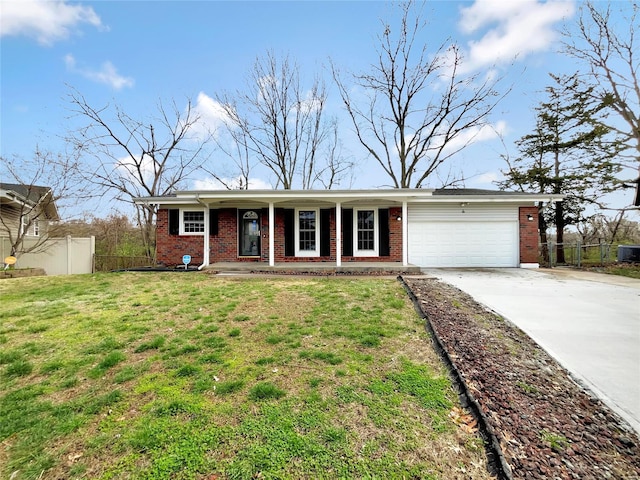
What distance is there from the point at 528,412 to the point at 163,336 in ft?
13.7

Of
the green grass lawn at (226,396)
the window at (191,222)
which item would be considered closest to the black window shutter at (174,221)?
the window at (191,222)

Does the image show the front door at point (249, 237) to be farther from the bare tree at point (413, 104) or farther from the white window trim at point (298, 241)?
the bare tree at point (413, 104)

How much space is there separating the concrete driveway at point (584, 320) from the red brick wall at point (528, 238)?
244 cm

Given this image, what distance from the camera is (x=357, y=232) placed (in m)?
11.0

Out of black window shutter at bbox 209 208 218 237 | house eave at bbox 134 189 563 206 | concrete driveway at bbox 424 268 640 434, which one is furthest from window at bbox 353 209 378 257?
black window shutter at bbox 209 208 218 237

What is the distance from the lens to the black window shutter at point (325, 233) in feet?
36.3

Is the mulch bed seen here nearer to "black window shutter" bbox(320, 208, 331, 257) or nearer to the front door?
"black window shutter" bbox(320, 208, 331, 257)

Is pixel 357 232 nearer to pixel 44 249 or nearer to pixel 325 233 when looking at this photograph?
pixel 325 233

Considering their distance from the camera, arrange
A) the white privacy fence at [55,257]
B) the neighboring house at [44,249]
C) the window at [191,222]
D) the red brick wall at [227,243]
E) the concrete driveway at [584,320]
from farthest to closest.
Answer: the window at [191,222] → the red brick wall at [227,243] → the white privacy fence at [55,257] → the neighboring house at [44,249] → the concrete driveway at [584,320]

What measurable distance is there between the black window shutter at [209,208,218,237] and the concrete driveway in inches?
323

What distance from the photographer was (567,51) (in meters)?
14.4

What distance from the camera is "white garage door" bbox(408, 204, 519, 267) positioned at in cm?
1107

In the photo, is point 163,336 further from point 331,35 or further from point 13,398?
point 331,35

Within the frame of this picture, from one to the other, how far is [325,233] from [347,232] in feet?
2.76
